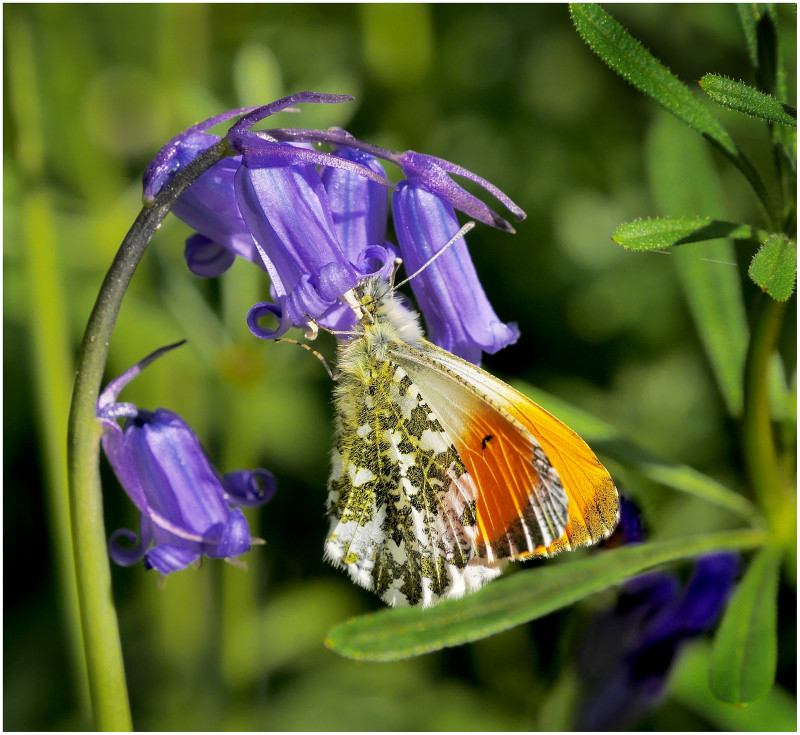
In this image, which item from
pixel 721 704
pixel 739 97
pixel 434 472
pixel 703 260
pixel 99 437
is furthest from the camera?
pixel 721 704

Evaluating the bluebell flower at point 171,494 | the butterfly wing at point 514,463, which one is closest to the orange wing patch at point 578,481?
the butterfly wing at point 514,463

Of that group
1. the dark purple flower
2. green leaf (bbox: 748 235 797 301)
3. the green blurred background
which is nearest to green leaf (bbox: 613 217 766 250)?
green leaf (bbox: 748 235 797 301)

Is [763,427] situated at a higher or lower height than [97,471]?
lower

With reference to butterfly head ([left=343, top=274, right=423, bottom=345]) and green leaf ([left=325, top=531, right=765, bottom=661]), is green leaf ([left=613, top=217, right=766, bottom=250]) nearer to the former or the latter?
butterfly head ([left=343, top=274, right=423, bottom=345])

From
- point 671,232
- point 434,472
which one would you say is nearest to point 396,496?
point 434,472

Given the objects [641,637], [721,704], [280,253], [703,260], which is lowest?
[721,704]

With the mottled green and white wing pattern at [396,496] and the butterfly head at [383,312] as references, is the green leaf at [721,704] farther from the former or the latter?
the butterfly head at [383,312]

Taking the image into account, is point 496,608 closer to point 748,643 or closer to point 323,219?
point 748,643
